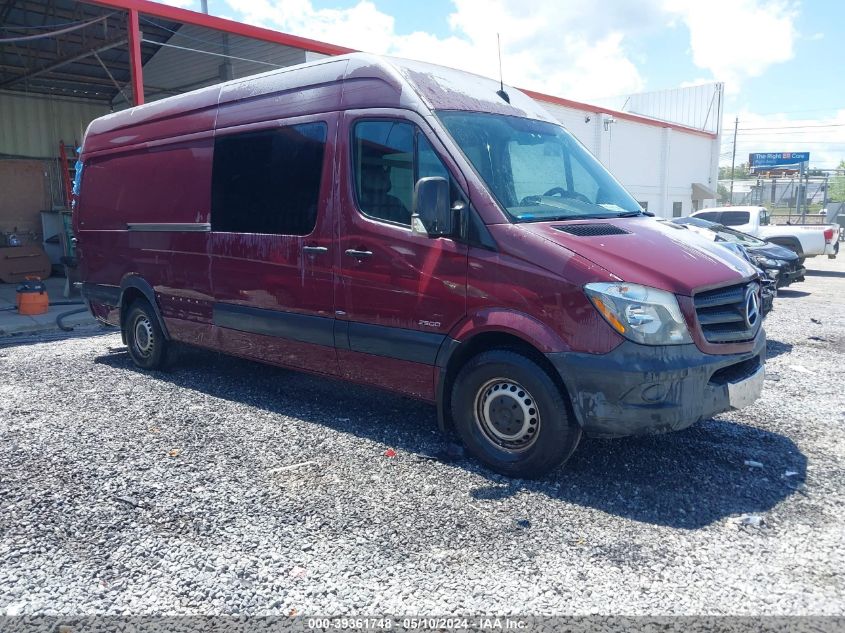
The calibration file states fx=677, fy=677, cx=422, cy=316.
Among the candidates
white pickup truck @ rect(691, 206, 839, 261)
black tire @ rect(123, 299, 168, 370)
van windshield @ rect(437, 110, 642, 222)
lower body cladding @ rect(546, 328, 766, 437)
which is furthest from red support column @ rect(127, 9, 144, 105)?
white pickup truck @ rect(691, 206, 839, 261)

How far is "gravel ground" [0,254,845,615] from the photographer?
9.75 ft

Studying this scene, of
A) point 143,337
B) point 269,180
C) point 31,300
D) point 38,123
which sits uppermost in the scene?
point 38,123

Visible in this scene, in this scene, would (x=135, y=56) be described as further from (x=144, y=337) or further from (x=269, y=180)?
(x=269, y=180)

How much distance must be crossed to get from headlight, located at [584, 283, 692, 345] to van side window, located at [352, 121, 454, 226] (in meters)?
1.13

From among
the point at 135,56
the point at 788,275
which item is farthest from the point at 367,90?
the point at 788,275

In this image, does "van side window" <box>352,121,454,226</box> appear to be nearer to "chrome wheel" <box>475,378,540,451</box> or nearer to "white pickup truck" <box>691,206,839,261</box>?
"chrome wheel" <box>475,378,540,451</box>

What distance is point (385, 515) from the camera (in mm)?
3693

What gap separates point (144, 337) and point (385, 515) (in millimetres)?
4320

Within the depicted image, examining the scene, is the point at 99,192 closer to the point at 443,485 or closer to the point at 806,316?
the point at 443,485

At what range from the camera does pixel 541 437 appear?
3975 millimetres

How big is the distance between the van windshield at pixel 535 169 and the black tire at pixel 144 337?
394cm

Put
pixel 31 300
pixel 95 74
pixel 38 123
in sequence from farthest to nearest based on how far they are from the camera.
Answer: pixel 38 123, pixel 95 74, pixel 31 300

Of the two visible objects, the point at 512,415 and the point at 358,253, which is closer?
the point at 512,415

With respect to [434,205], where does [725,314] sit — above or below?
below
